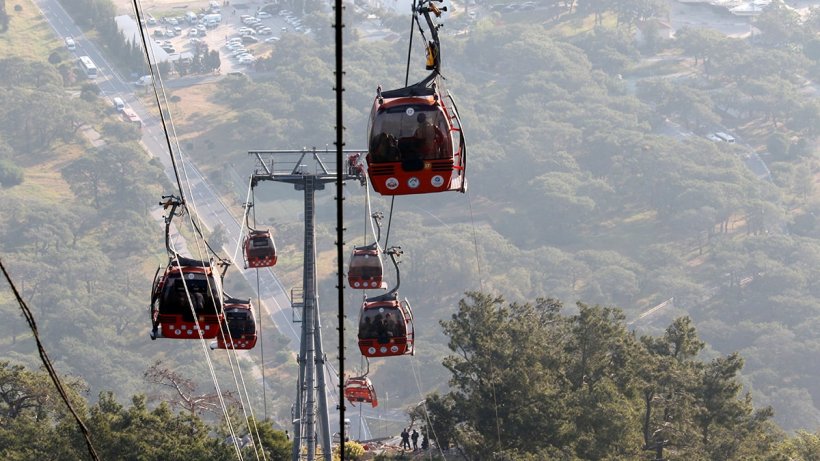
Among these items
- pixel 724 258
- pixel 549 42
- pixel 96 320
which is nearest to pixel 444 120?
pixel 96 320

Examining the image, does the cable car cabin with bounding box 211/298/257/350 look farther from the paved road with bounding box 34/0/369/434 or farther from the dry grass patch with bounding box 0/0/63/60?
the dry grass patch with bounding box 0/0/63/60

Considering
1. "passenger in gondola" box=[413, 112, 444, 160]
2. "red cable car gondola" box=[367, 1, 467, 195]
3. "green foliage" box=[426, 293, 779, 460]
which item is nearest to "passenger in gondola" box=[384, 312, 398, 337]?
"green foliage" box=[426, 293, 779, 460]

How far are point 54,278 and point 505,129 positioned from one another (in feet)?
168

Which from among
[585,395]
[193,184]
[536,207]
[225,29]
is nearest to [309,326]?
[585,395]

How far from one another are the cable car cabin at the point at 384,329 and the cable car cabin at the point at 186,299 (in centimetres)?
570

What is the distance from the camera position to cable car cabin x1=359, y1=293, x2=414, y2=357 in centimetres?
3378

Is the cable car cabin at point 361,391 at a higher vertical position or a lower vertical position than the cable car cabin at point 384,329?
lower

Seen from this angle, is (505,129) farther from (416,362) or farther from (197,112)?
(416,362)

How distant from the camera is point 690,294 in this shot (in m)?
107

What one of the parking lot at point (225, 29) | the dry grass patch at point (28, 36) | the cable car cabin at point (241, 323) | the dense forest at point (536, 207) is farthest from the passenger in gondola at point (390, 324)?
the parking lot at point (225, 29)

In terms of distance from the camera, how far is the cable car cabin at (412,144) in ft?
78.6

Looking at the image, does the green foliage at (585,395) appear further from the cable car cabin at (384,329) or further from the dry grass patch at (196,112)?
the dry grass patch at (196,112)

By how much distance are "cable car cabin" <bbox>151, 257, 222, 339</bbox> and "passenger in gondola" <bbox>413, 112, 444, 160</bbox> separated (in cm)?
614

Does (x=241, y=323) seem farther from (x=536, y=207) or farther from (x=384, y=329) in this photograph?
(x=536, y=207)
